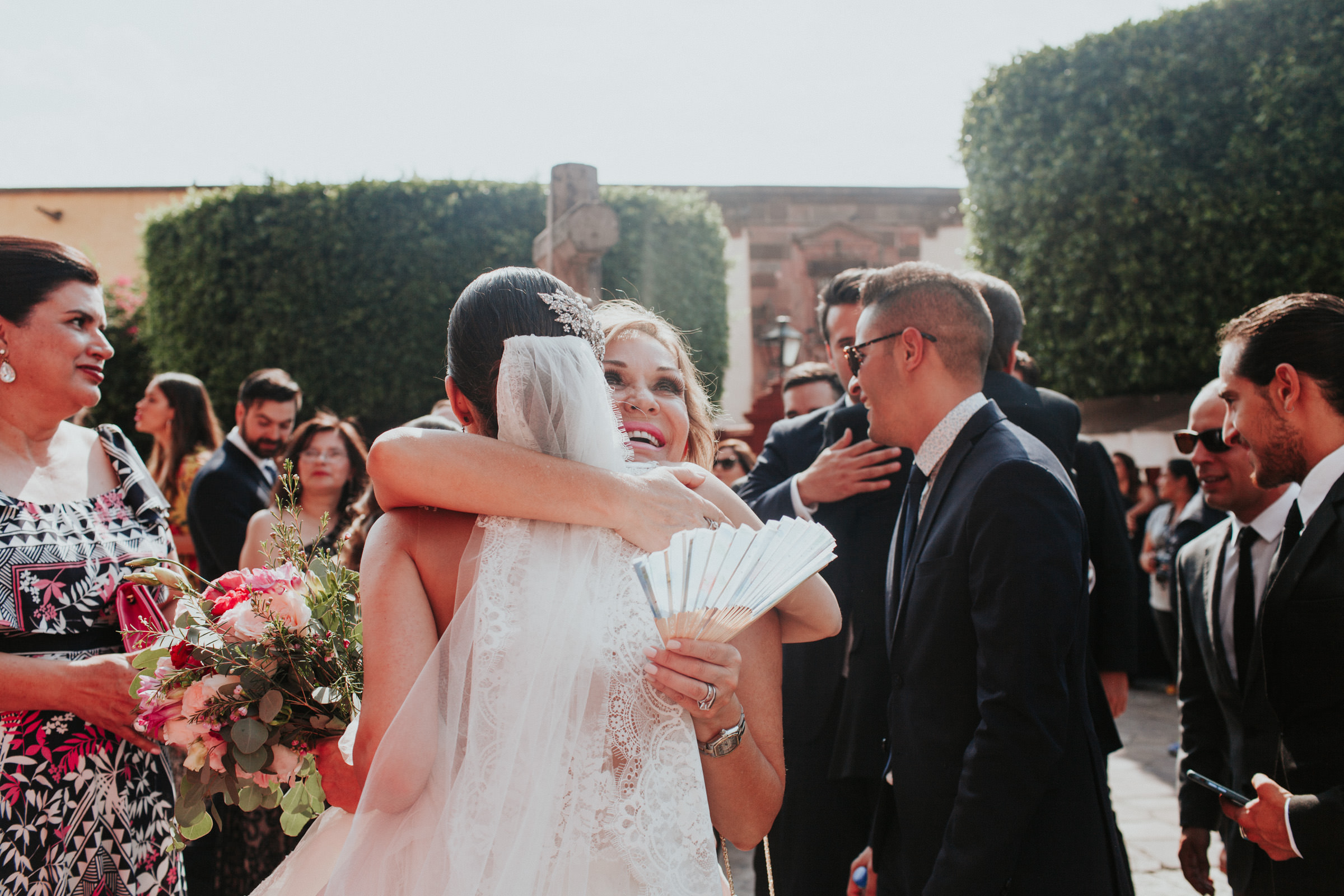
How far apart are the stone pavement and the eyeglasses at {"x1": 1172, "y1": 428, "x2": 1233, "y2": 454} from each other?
1637 mm

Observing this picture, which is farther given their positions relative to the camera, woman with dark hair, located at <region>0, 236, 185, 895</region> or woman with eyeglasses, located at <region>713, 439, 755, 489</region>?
woman with eyeglasses, located at <region>713, 439, 755, 489</region>

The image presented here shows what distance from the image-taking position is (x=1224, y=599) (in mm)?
2811

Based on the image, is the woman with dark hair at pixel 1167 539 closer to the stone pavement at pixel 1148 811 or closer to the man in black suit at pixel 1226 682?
the stone pavement at pixel 1148 811

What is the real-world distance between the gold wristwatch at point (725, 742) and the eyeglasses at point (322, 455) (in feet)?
10.4

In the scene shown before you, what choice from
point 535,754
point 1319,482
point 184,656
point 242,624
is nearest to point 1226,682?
point 1319,482

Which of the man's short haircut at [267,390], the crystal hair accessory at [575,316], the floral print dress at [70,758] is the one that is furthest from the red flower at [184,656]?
the man's short haircut at [267,390]

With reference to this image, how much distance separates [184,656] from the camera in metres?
1.85

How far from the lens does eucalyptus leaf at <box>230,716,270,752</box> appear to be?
1740mm

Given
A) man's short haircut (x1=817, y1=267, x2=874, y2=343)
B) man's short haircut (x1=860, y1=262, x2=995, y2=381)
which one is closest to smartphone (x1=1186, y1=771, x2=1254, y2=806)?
man's short haircut (x1=860, y1=262, x2=995, y2=381)

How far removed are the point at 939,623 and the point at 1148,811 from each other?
425 centimetres

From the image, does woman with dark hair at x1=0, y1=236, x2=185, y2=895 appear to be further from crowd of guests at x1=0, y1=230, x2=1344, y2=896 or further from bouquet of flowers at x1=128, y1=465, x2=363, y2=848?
bouquet of flowers at x1=128, y1=465, x2=363, y2=848

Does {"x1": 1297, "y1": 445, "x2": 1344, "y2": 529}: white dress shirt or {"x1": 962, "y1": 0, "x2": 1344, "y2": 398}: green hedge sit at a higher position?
{"x1": 962, "y1": 0, "x2": 1344, "y2": 398}: green hedge

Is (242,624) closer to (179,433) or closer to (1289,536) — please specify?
(1289,536)

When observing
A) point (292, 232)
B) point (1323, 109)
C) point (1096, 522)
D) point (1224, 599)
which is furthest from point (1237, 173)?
point (292, 232)
